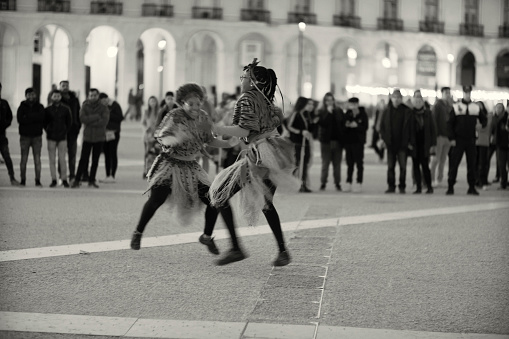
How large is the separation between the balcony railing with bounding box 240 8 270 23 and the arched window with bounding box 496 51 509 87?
49.1 feet

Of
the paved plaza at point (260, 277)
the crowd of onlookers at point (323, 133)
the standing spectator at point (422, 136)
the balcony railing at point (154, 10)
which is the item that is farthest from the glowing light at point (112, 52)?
the paved plaza at point (260, 277)

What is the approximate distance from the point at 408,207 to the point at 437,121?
4.06 m

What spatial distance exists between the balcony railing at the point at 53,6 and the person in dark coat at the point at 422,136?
38.3 metres

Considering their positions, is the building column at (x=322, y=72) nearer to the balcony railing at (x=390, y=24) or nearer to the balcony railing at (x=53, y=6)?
the balcony railing at (x=390, y=24)

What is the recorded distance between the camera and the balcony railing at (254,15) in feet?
177

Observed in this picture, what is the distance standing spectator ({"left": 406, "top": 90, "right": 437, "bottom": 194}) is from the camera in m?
15.6

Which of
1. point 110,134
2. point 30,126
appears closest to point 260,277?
point 30,126

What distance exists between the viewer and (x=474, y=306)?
6.32 m

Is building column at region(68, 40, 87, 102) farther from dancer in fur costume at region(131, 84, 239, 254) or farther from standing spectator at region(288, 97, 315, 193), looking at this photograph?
dancer in fur costume at region(131, 84, 239, 254)

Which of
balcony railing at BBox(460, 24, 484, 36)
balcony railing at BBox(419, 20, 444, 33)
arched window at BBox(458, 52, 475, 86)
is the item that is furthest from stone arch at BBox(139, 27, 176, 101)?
arched window at BBox(458, 52, 475, 86)

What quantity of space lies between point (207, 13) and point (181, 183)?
46267 mm

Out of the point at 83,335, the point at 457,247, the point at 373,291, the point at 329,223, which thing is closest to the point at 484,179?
the point at 329,223

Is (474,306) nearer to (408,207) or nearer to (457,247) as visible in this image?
(457,247)

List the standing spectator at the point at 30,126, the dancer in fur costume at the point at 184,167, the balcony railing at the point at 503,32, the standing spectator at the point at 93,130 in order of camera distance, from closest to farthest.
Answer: the dancer in fur costume at the point at 184,167
the standing spectator at the point at 30,126
the standing spectator at the point at 93,130
the balcony railing at the point at 503,32
